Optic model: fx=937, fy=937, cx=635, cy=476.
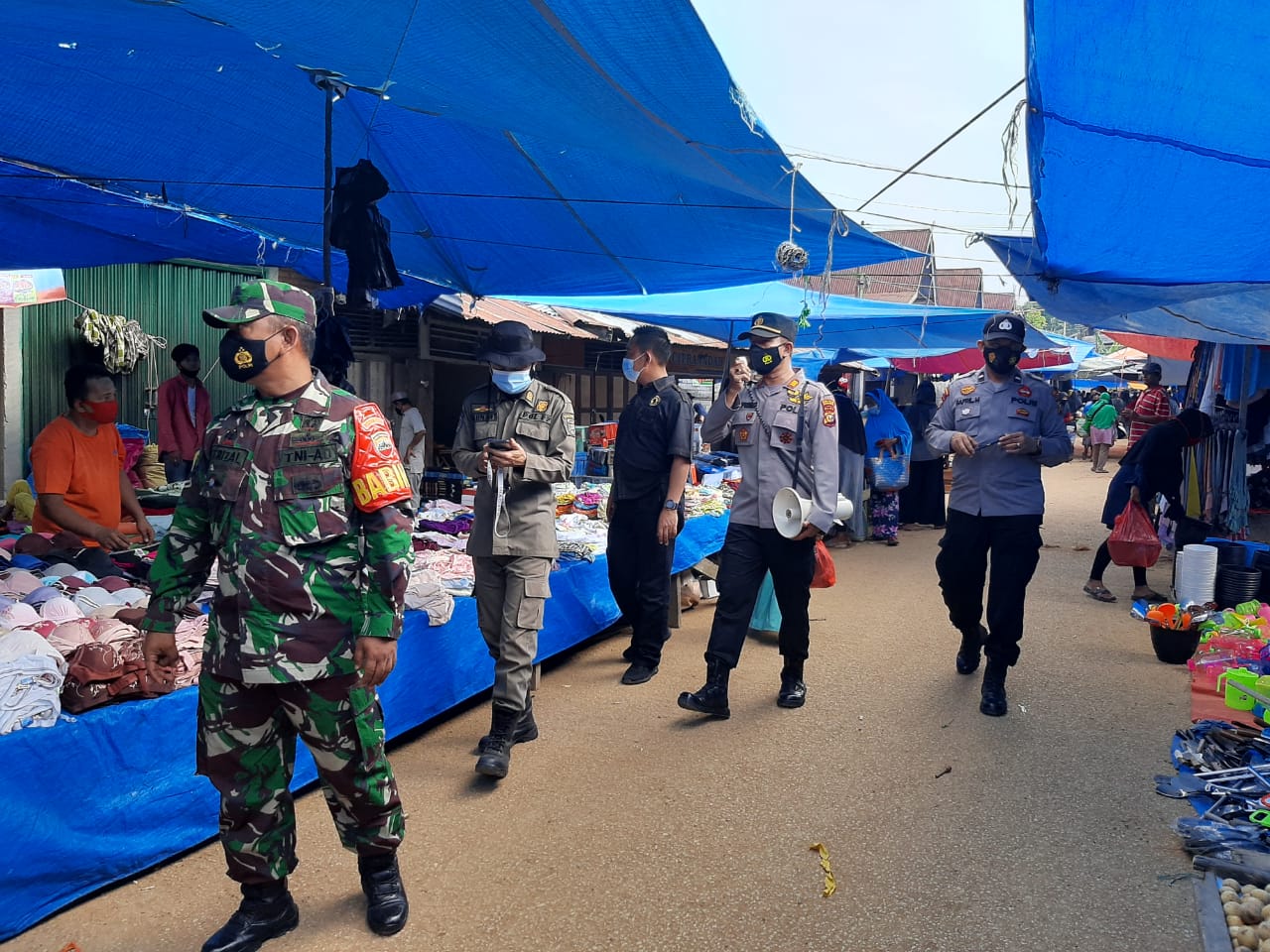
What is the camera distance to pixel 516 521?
14.3 feet

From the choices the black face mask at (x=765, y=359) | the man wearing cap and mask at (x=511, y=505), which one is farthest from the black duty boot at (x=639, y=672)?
the black face mask at (x=765, y=359)

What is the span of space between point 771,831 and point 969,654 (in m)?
2.73

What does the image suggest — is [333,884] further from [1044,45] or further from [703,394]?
[703,394]

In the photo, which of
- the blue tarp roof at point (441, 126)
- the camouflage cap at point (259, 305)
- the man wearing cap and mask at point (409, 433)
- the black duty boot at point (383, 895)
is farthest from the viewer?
the man wearing cap and mask at point (409, 433)

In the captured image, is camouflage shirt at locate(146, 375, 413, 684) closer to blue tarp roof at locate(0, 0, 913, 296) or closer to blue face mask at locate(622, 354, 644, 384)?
blue tarp roof at locate(0, 0, 913, 296)

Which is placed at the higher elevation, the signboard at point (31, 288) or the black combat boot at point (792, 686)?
the signboard at point (31, 288)

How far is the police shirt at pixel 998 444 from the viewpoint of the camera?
514 centimetres

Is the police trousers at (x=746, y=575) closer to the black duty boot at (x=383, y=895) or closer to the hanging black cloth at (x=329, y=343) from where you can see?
the hanging black cloth at (x=329, y=343)

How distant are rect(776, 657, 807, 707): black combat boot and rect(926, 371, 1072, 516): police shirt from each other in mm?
1277

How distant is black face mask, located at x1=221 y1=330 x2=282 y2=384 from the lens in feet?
8.89

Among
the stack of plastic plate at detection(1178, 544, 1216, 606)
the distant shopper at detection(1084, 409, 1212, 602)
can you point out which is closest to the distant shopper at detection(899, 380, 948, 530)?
the distant shopper at detection(1084, 409, 1212, 602)

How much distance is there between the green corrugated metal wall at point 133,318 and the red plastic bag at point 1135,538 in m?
8.76

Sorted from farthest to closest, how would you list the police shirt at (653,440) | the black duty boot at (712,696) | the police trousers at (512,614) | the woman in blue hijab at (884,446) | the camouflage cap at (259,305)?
the woman in blue hijab at (884,446), the police shirt at (653,440), the black duty boot at (712,696), the police trousers at (512,614), the camouflage cap at (259,305)

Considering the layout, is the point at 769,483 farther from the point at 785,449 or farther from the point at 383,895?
the point at 383,895
